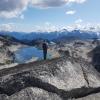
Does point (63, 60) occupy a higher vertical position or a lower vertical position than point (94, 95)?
higher

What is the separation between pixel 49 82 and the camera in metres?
12.2

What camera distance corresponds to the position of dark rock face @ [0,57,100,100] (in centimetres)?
1171

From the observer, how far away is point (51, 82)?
12258 millimetres

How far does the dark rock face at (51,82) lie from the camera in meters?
11.7

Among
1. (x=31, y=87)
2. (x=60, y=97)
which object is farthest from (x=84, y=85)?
(x=31, y=87)

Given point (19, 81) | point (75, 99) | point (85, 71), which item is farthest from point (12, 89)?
point (85, 71)

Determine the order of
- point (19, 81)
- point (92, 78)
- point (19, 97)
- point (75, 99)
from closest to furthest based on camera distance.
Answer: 1. point (19, 97)
2. point (19, 81)
3. point (75, 99)
4. point (92, 78)

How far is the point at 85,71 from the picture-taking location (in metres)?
14.1

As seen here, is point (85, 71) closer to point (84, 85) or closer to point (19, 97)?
point (84, 85)

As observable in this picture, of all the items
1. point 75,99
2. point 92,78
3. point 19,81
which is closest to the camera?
point 19,81

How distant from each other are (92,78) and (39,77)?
3044 millimetres

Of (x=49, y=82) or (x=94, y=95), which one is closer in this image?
(x=49, y=82)

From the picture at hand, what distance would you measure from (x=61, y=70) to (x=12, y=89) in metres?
2.41

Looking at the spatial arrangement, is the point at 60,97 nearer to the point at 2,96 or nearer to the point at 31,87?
the point at 31,87
